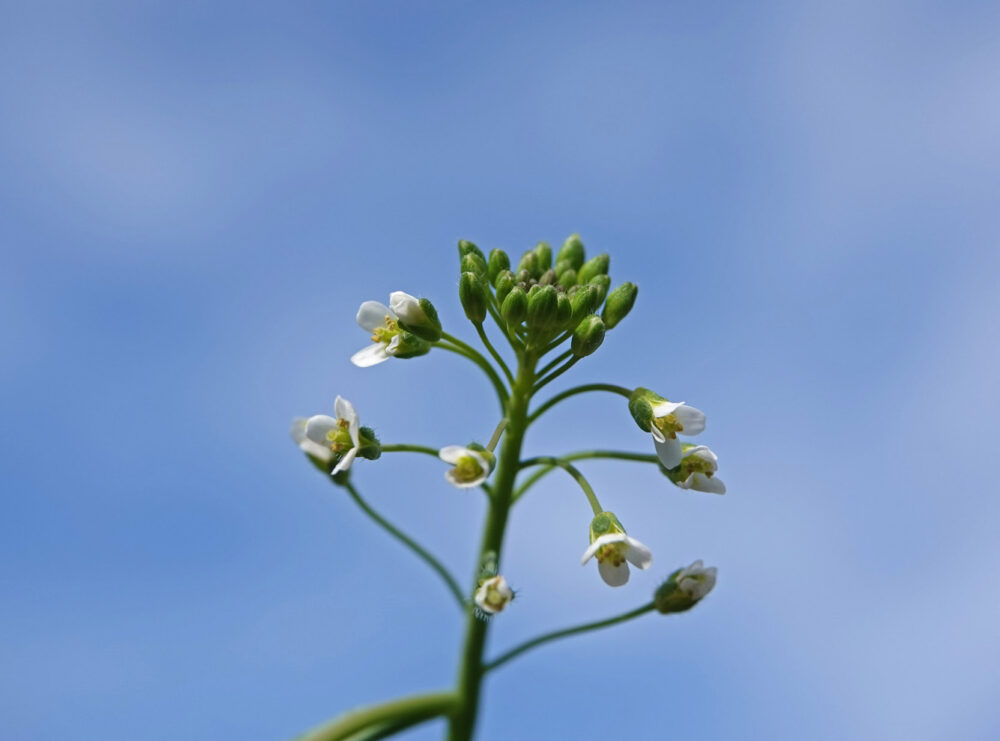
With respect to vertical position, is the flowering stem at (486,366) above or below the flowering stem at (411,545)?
above

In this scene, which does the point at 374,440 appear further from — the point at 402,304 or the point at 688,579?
the point at 688,579

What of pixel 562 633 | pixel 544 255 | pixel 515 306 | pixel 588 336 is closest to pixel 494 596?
pixel 562 633

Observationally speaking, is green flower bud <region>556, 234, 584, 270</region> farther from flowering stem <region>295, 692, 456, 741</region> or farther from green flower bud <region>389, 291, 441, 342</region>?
flowering stem <region>295, 692, 456, 741</region>

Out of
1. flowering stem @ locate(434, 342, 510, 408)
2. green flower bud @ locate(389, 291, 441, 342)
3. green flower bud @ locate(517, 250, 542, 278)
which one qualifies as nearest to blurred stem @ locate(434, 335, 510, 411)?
flowering stem @ locate(434, 342, 510, 408)

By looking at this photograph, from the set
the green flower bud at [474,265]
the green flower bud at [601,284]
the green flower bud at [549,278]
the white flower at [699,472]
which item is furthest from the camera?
the green flower bud at [549,278]

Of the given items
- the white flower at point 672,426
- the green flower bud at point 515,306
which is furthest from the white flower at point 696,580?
the green flower bud at point 515,306

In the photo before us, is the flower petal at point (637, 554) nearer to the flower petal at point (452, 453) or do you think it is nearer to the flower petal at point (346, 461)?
the flower petal at point (452, 453)

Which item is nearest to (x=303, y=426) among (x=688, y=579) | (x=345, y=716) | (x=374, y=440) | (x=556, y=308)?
(x=374, y=440)
